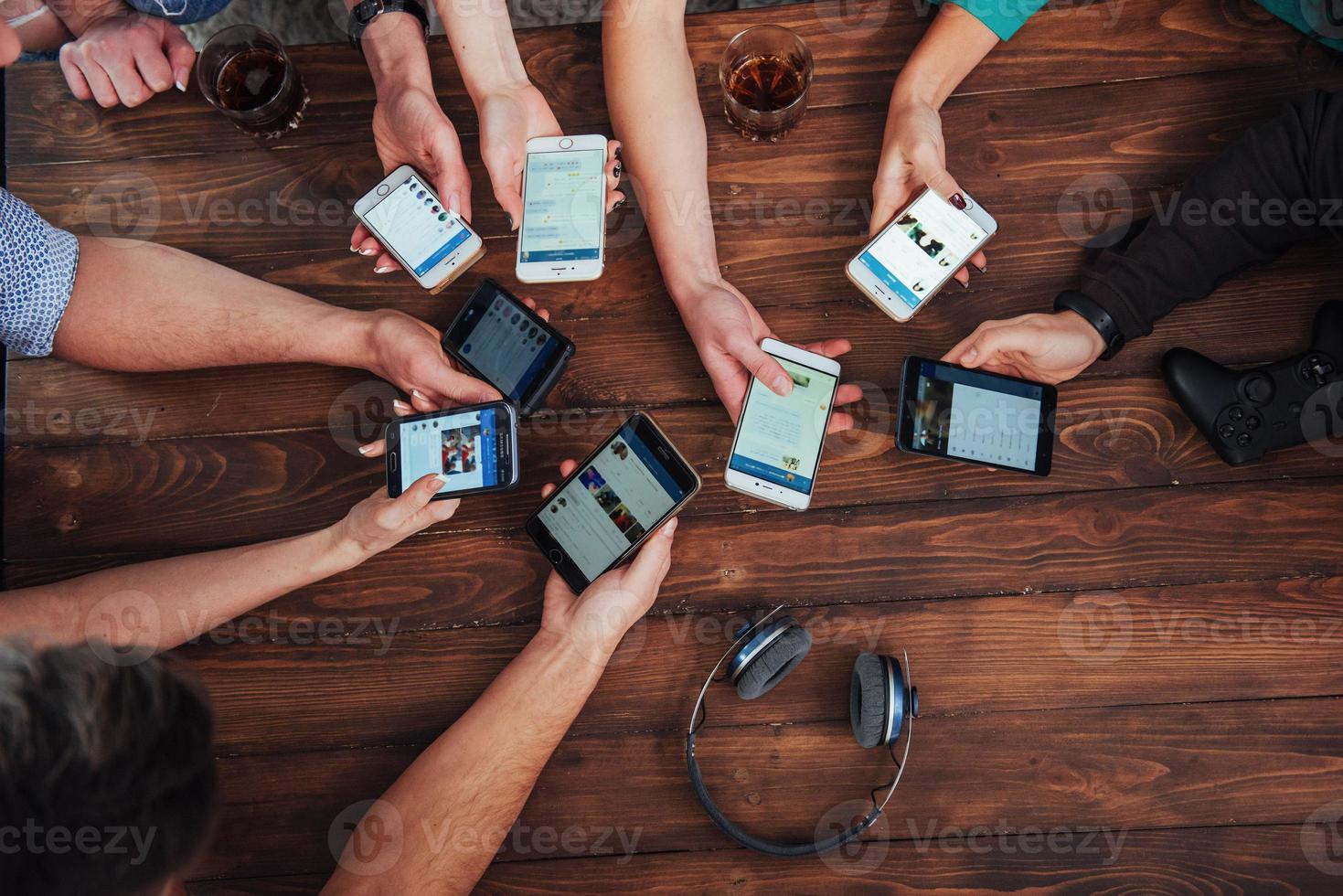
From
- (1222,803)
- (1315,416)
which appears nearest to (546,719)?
(1222,803)

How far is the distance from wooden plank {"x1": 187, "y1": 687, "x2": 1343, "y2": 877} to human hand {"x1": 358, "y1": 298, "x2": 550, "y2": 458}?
0.73 m

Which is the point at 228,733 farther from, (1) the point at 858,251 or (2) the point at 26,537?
(1) the point at 858,251

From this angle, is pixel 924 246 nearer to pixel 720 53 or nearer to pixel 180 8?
pixel 720 53

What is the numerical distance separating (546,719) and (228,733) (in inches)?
28.5

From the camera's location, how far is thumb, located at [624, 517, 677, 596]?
A: 63.9 inches

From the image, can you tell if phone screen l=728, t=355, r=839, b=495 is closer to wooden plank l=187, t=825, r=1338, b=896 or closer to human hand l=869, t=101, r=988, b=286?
human hand l=869, t=101, r=988, b=286

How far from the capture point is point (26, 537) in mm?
1865

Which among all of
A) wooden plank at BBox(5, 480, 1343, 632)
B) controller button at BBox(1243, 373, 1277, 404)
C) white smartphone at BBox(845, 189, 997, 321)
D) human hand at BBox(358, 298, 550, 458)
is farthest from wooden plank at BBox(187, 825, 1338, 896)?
white smartphone at BBox(845, 189, 997, 321)

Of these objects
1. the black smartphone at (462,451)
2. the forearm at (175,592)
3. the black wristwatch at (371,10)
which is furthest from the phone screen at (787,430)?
the black wristwatch at (371,10)

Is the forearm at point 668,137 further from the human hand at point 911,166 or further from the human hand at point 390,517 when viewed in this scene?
the human hand at point 390,517

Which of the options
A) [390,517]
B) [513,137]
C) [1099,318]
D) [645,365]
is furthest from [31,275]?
[1099,318]

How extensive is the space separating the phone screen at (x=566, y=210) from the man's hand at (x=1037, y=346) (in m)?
0.80

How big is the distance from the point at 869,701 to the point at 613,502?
2.06 ft

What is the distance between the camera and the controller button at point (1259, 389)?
1.68m
